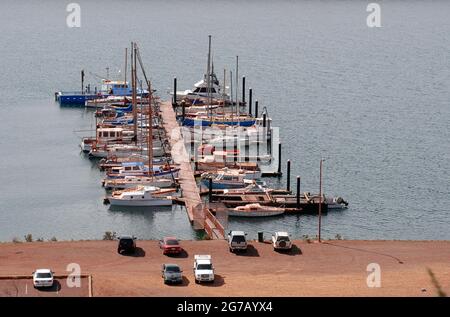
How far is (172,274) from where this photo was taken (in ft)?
159

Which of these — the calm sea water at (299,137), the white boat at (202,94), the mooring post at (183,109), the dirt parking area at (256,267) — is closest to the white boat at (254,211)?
the calm sea water at (299,137)

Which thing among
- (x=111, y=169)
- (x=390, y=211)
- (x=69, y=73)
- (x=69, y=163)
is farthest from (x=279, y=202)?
(x=69, y=73)

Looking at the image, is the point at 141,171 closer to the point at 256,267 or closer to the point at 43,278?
the point at 256,267

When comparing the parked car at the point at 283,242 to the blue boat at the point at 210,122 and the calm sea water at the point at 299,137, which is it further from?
the blue boat at the point at 210,122

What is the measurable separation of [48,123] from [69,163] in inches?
794

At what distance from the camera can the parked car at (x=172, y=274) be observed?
159ft

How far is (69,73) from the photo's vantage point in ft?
497

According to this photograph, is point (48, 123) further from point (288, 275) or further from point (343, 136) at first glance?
point (288, 275)

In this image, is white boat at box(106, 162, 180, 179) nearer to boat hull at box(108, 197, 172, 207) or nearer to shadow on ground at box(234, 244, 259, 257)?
boat hull at box(108, 197, 172, 207)

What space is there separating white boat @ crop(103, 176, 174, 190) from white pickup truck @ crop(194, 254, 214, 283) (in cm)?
2935

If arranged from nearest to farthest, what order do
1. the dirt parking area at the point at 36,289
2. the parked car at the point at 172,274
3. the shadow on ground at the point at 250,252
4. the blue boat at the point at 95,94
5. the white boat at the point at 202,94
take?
the dirt parking area at the point at 36,289 < the parked car at the point at 172,274 < the shadow on ground at the point at 250,252 < the white boat at the point at 202,94 < the blue boat at the point at 95,94

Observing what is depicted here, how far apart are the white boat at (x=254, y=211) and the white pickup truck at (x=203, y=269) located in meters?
22.4

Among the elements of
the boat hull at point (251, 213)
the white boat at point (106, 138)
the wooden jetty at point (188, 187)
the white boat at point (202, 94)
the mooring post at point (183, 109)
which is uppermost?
the white boat at point (202, 94)

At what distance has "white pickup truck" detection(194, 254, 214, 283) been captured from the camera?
4872 cm
